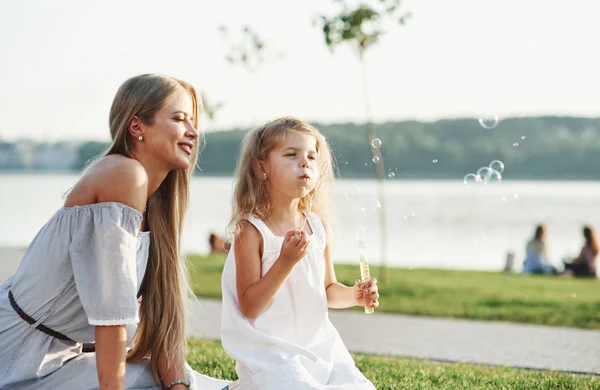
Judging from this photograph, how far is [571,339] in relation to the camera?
21.1 feet

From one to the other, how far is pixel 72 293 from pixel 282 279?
2.33 ft

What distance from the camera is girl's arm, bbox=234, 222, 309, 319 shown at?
299cm

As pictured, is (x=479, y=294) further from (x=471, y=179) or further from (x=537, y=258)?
(x=471, y=179)

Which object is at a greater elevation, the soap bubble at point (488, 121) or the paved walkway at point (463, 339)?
the soap bubble at point (488, 121)

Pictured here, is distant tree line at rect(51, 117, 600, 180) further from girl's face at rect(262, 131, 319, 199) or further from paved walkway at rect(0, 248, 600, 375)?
paved walkway at rect(0, 248, 600, 375)

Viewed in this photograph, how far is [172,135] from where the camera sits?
9.47ft

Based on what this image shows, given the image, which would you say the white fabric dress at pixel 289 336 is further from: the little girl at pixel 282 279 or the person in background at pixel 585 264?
the person in background at pixel 585 264

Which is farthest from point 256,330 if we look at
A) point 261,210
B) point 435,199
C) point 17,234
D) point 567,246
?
point 435,199

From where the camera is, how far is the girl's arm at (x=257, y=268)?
299cm

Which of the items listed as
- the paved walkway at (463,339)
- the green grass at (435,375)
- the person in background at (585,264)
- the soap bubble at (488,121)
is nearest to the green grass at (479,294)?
the paved walkway at (463,339)

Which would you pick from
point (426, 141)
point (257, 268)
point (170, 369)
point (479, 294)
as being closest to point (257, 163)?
point (257, 268)

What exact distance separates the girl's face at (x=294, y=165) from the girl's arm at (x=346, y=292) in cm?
29

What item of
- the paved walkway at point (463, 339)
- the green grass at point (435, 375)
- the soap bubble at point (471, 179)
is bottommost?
the paved walkway at point (463, 339)

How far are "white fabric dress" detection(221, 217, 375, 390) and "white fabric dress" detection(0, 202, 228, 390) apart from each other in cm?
38
